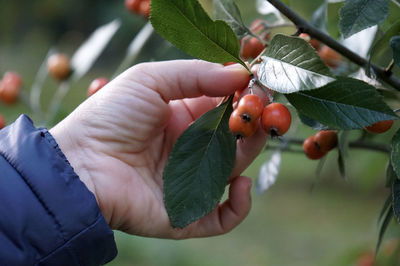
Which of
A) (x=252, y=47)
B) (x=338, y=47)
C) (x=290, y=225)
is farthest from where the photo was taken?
(x=290, y=225)

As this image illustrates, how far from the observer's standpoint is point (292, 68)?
64 centimetres

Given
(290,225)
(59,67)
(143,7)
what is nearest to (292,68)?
(143,7)

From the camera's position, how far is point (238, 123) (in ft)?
2.29

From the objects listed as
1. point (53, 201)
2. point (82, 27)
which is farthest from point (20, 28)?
point (53, 201)

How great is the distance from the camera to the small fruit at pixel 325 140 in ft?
2.87

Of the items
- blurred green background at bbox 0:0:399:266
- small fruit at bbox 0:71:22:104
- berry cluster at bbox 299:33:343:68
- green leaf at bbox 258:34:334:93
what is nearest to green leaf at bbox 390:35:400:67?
green leaf at bbox 258:34:334:93

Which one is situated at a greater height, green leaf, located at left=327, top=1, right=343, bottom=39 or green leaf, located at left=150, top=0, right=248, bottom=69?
green leaf, located at left=150, top=0, right=248, bottom=69

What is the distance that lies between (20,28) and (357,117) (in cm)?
852

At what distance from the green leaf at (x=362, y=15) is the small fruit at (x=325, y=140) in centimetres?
25

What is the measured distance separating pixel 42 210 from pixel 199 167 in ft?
0.98

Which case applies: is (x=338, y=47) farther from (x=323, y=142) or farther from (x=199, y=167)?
(x=199, y=167)

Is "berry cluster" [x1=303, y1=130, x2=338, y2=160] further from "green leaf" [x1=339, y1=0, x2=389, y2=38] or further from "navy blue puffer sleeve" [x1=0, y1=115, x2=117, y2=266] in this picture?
"navy blue puffer sleeve" [x1=0, y1=115, x2=117, y2=266]

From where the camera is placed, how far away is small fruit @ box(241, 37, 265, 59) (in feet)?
3.24

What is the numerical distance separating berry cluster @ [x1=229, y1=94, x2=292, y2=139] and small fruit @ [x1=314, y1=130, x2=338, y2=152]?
8.2 inches
